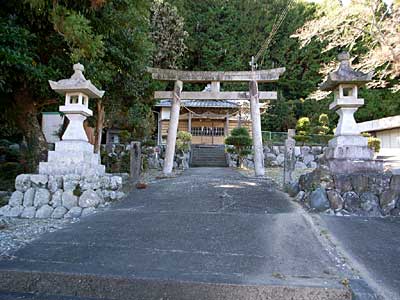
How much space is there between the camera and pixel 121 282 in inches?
90.0

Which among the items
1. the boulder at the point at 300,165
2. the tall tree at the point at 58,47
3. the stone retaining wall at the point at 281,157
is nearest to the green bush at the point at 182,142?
the stone retaining wall at the point at 281,157

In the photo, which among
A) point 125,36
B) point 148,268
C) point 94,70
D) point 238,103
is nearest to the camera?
point 148,268

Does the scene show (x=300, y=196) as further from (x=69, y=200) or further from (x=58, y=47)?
(x=58, y=47)

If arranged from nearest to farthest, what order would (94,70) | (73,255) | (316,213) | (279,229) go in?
(73,255), (279,229), (316,213), (94,70)

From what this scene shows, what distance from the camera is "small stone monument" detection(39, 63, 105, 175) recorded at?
17.0 ft

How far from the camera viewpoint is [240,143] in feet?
47.7

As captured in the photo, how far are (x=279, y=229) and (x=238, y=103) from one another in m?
17.6

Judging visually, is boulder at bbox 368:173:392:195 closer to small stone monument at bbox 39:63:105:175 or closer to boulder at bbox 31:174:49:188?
small stone monument at bbox 39:63:105:175

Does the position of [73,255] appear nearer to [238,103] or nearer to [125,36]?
[125,36]

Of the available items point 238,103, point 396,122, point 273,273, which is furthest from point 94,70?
point 396,122

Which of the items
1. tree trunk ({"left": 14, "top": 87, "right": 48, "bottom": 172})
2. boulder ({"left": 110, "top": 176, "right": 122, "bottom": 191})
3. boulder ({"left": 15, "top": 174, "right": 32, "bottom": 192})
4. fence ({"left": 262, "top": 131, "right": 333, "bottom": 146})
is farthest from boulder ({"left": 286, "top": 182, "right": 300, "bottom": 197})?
fence ({"left": 262, "top": 131, "right": 333, "bottom": 146})

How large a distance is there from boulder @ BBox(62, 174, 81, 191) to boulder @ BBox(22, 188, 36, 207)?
0.53 m

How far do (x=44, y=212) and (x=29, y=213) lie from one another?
10.0 inches

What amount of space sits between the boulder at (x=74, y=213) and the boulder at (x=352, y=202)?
183 inches
